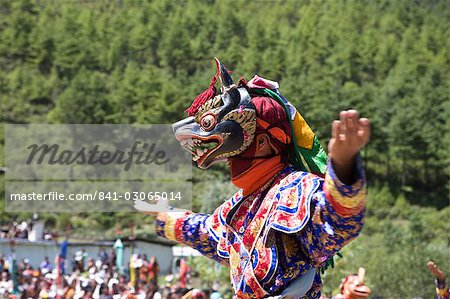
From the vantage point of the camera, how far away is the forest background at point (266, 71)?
5172 centimetres

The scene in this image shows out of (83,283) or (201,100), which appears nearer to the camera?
(201,100)

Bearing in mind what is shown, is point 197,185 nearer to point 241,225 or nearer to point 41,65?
point 41,65

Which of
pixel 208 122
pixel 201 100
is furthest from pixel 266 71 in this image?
pixel 208 122

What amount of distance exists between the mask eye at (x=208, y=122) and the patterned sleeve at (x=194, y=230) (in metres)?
0.59

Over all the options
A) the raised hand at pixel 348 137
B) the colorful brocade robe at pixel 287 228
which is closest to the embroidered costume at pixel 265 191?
the colorful brocade robe at pixel 287 228

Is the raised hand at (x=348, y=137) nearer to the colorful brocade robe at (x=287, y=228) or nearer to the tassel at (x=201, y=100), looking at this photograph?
the colorful brocade robe at (x=287, y=228)

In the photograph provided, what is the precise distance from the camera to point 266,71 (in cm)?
6244

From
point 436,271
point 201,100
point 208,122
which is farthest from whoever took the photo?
point 436,271

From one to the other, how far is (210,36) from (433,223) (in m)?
34.0

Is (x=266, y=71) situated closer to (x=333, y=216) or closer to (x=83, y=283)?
(x=83, y=283)

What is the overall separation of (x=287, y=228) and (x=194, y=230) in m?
0.92

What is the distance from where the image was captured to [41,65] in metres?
71.8

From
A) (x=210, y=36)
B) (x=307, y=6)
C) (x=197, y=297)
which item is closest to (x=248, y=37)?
(x=210, y=36)

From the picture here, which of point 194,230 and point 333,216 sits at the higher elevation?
point 333,216
